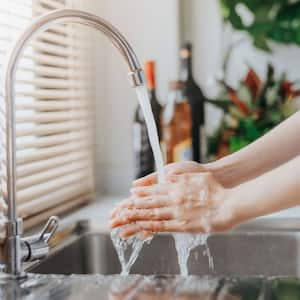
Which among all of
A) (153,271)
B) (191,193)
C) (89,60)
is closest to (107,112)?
(89,60)

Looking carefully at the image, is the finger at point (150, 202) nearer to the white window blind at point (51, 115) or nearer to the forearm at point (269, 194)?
the forearm at point (269, 194)

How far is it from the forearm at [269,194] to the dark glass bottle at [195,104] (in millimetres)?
658

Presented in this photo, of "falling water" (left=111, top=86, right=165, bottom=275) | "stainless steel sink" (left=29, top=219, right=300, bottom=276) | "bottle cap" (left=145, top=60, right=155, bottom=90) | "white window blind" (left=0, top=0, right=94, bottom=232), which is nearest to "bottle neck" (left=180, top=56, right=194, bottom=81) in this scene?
"bottle cap" (left=145, top=60, right=155, bottom=90)

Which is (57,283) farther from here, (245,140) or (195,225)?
(245,140)

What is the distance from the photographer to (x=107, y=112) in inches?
65.3

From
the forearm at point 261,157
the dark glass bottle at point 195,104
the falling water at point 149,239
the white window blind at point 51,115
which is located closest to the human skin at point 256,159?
the forearm at point 261,157

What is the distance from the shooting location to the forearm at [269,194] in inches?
33.7

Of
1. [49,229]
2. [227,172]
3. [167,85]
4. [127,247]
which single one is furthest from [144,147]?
[49,229]

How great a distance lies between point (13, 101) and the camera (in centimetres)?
89

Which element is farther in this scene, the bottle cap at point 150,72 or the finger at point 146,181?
the bottle cap at point 150,72

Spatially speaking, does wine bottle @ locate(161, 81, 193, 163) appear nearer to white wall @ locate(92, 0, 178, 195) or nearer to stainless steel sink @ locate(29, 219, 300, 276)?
white wall @ locate(92, 0, 178, 195)

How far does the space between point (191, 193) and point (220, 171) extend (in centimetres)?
17

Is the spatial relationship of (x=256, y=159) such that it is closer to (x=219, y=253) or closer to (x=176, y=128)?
(x=219, y=253)

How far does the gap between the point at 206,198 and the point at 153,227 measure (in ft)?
0.30
